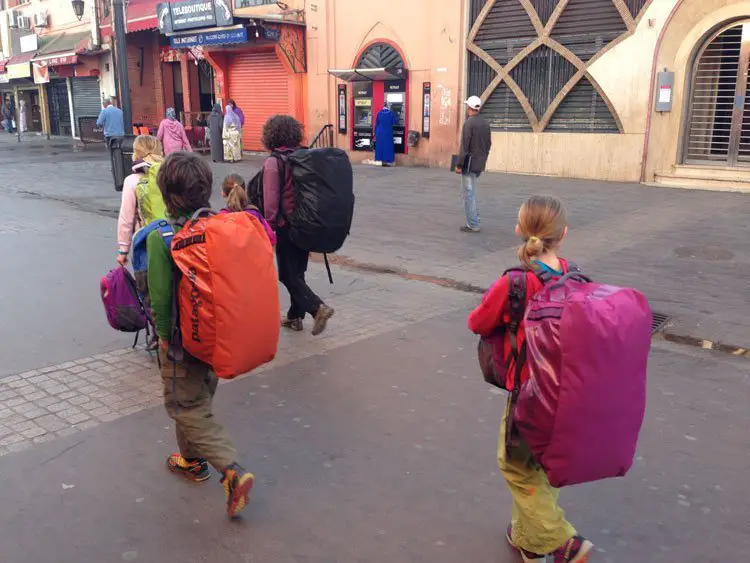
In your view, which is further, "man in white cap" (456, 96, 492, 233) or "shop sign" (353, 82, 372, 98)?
"shop sign" (353, 82, 372, 98)

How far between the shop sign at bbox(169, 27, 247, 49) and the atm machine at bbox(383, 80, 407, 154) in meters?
4.47

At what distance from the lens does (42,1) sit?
32.1m

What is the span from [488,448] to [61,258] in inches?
248

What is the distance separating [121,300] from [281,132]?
1.65 m

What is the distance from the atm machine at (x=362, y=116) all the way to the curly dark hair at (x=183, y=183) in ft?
55.6

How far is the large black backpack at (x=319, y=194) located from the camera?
5.06 m

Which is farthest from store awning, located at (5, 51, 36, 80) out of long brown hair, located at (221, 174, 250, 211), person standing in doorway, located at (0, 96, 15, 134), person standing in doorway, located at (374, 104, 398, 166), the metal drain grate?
the metal drain grate

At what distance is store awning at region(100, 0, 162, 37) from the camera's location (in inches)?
976

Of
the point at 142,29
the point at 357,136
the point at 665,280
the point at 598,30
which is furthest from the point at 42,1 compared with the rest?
the point at 665,280

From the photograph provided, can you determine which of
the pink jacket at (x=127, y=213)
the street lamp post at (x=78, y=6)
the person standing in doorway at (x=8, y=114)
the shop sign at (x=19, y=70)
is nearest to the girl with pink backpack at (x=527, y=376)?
the pink jacket at (x=127, y=213)

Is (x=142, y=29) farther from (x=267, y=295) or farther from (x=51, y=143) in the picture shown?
→ (x=267, y=295)

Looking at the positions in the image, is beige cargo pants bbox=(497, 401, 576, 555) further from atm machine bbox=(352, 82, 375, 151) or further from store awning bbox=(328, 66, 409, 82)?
atm machine bbox=(352, 82, 375, 151)

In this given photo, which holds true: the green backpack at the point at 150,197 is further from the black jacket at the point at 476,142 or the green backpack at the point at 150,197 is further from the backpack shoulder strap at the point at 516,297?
the black jacket at the point at 476,142

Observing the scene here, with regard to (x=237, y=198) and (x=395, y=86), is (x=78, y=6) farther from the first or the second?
(x=237, y=198)
